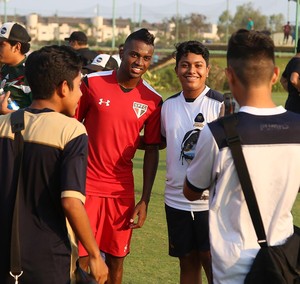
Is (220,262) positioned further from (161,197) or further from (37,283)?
(161,197)

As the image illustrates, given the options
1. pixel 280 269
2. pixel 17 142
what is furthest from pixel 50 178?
pixel 280 269

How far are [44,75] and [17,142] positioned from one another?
1.33 feet

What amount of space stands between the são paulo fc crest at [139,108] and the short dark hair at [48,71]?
1.66 meters

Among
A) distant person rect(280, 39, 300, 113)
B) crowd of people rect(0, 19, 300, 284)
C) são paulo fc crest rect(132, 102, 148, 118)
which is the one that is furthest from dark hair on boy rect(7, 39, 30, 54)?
distant person rect(280, 39, 300, 113)

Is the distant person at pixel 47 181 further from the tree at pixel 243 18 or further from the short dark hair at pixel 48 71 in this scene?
the tree at pixel 243 18

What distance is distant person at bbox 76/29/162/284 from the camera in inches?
237

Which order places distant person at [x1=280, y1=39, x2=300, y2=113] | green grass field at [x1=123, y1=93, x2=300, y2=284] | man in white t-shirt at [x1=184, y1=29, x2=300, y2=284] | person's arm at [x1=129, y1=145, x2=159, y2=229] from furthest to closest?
distant person at [x1=280, y1=39, x2=300, y2=113]
green grass field at [x1=123, y1=93, x2=300, y2=284]
person's arm at [x1=129, y1=145, x2=159, y2=229]
man in white t-shirt at [x1=184, y1=29, x2=300, y2=284]

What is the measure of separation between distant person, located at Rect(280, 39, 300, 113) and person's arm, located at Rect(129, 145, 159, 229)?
3207 millimetres

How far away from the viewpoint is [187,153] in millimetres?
6004

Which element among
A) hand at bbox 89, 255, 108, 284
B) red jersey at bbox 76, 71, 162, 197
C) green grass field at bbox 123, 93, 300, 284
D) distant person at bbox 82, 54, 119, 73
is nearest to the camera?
hand at bbox 89, 255, 108, 284

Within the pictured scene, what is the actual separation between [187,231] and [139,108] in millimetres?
991

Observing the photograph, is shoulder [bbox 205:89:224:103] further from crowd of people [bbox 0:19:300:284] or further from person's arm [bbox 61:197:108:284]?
person's arm [bbox 61:197:108:284]

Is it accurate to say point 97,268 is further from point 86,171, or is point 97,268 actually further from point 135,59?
point 135,59

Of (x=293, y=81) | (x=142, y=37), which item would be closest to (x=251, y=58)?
(x=142, y=37)
